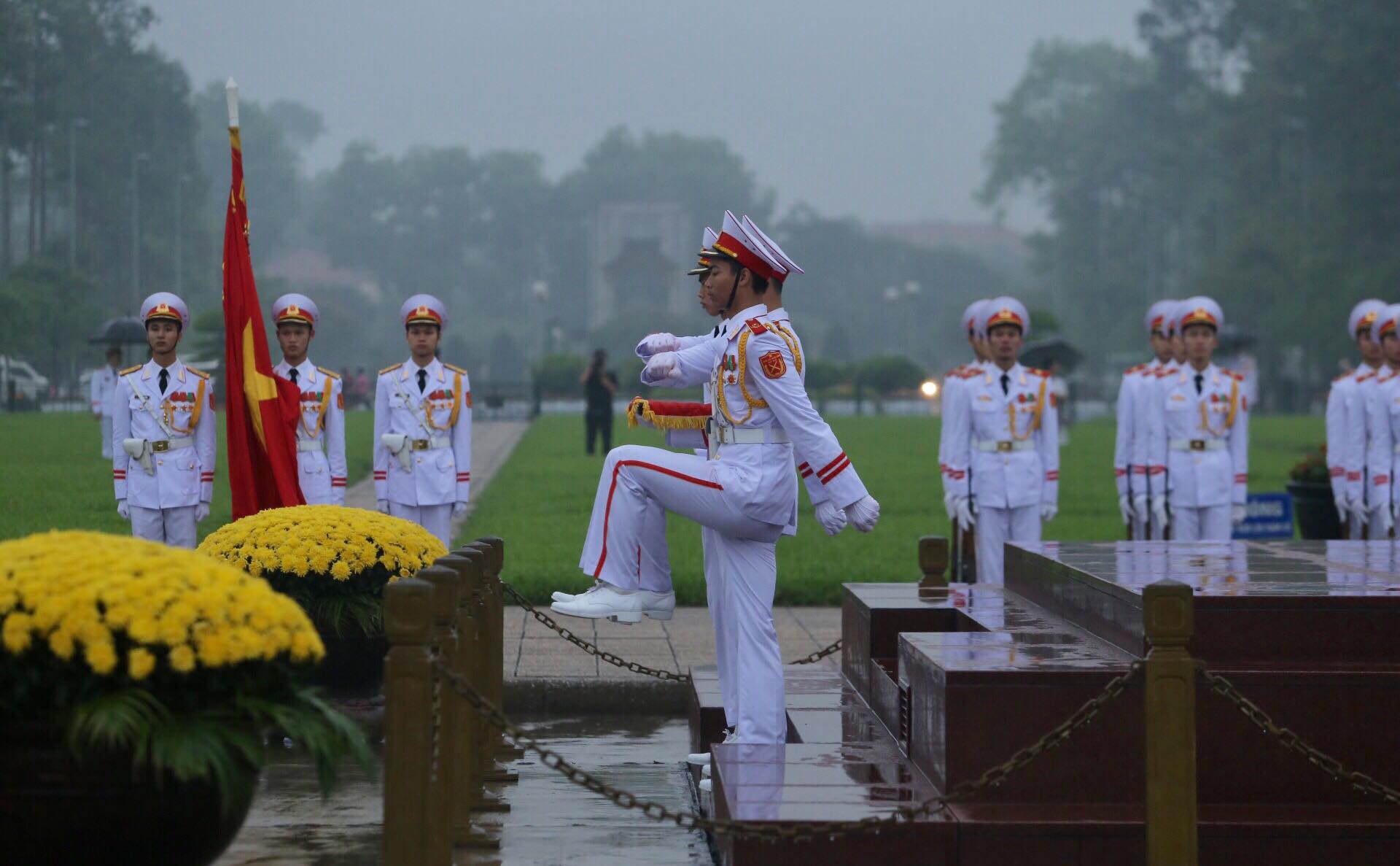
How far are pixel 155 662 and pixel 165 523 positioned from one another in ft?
19.5

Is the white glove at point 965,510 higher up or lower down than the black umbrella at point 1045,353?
lower down

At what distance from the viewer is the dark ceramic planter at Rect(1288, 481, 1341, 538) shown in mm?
12789

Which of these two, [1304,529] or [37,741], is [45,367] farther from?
[37,741]

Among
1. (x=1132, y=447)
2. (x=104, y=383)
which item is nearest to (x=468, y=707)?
(x=1132, y=447)

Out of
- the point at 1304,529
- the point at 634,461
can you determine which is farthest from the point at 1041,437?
the point at 634,461

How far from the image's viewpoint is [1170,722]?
4395 mm

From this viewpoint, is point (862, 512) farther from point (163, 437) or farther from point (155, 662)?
point (163, 437)

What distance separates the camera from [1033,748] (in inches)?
177

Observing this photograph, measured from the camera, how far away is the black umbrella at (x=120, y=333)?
13.5m

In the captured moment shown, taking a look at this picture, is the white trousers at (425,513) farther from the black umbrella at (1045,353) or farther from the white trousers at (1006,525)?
the black umbrella at (1045,353)

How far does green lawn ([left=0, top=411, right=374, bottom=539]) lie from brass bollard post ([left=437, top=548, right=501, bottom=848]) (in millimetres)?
6002

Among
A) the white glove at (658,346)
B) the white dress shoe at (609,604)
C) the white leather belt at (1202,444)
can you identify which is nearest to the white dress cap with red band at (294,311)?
the white glove at (658,346)

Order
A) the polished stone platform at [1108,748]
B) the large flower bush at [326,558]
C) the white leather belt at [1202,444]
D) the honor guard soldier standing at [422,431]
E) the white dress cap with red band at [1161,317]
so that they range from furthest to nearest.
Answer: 1. the white dress cap with red band at [1161,317]
2. the white leather belt at [1202,444]
3. the honor guard soldier standing at [422,431]
4. the large flower bush at [326,558]
5. the polished stone platform at [1108,748]

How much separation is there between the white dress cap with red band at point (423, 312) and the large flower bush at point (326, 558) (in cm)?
286
